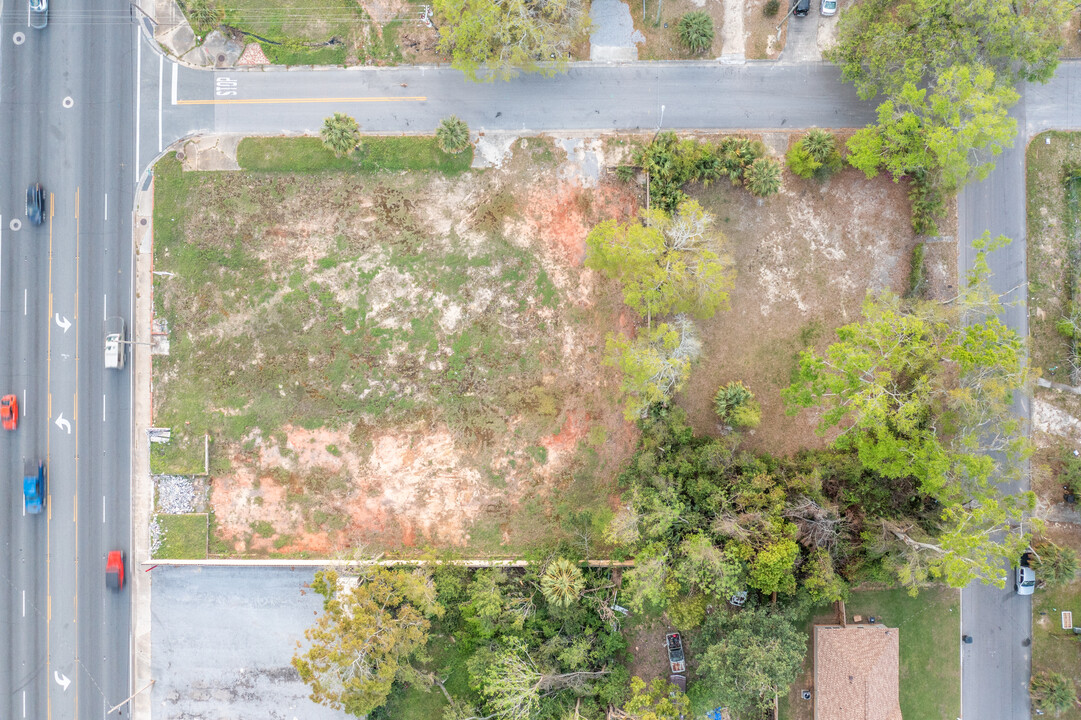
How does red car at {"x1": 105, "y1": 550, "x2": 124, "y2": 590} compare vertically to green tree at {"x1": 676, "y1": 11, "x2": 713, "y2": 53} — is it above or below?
below

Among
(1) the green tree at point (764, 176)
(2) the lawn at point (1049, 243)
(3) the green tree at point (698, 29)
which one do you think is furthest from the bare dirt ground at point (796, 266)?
(3) the green tree at point (698, 29)

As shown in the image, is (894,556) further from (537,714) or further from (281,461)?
(281,461)

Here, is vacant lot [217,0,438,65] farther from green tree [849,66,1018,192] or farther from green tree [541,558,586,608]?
green tree [541,558,586,608]

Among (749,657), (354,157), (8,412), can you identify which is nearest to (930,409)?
(749,657)

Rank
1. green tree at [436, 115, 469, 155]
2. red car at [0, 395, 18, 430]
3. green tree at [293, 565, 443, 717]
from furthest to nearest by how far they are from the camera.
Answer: red car at [0, 395, 18, 430]
green tree at [436, 115, 469, 155]
green tree at [293, 565, 443, 717]

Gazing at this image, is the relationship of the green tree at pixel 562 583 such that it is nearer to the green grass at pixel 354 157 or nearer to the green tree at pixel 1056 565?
the green grass at pixel 354 157

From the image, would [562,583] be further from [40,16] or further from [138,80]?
[40,16]

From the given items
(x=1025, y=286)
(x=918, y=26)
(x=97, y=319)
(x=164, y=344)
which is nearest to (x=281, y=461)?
(x=164, y=344)

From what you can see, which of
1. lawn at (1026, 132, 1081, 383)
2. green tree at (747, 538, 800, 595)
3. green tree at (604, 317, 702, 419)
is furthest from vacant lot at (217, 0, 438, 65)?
lawn at (1026, 132, 1081, 383)
